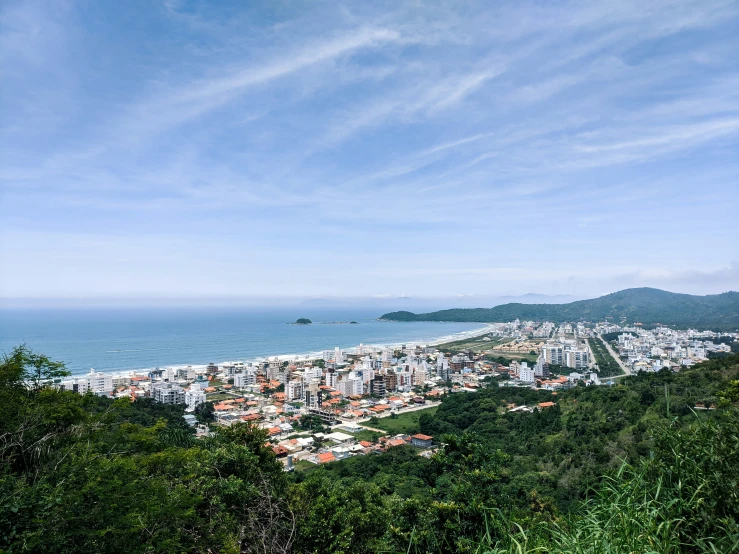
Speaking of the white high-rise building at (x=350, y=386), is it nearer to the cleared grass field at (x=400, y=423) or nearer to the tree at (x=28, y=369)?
the cleared grass field at (x=400, y=423)

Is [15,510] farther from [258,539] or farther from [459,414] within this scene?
[459,414]

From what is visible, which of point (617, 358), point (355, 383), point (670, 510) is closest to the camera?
point (670, 510)

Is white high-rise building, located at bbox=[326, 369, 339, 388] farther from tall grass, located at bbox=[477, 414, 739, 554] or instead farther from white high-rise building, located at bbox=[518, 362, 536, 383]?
tall grass, located at bbox=[477, 414, 739, 554]

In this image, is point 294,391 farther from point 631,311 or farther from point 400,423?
point 631,311

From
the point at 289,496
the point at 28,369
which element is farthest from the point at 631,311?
the point at 28,369

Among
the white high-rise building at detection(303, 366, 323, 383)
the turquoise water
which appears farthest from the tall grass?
the turquoise water

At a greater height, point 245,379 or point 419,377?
point 245,379
